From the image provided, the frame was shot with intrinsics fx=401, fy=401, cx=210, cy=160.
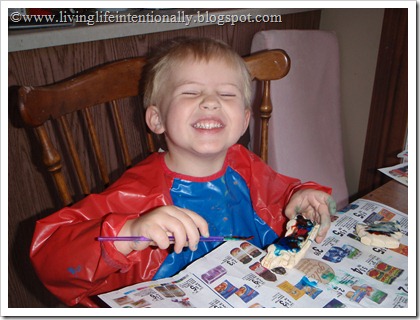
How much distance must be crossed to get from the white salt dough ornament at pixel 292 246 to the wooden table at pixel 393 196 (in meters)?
0.21

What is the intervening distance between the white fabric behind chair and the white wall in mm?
104

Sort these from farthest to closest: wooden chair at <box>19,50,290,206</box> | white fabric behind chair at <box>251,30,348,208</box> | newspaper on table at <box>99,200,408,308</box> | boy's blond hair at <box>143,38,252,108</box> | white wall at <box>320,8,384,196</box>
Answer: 1. white wall at <box>320,8,384,196</box>
2. white fabric behind chair at <box>251,30,348,208</box>
3. boy's blond hair at <box>143,38,252,108</box>
4. wooden chair at <box>19,50,290,206</box>
5. newspaper on table at <box>99,200,408,308</box>

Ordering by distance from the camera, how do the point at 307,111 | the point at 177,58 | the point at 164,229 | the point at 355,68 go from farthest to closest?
the point at 355,68 < the point at 307,111 < the point at 177,58 < the point at 164,229

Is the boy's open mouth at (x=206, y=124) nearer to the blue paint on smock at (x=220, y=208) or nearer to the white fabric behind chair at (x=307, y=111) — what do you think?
the blue paint on smock at (x=220, y=208)

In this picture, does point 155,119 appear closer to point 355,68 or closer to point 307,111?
point 307,111

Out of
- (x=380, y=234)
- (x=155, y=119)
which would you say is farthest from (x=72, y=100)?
(x=380, y=234)

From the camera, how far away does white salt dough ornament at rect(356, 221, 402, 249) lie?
2.44 feet

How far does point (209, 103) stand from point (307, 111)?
855 millimetres

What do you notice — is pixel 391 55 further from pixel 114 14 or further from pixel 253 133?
pixel 114 14

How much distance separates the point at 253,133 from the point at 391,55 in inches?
23.8

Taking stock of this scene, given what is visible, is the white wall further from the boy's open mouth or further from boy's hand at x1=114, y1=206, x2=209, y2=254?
boy's hand at x1=114, y1=206, x2=209, y2=254

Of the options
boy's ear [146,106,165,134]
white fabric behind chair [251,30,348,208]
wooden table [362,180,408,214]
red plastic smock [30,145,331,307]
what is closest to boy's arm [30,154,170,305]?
red plastic smock [30,145,331,307]

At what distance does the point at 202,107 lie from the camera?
81 cm

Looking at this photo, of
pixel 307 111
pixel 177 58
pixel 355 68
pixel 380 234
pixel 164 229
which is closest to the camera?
pixel 164 229
